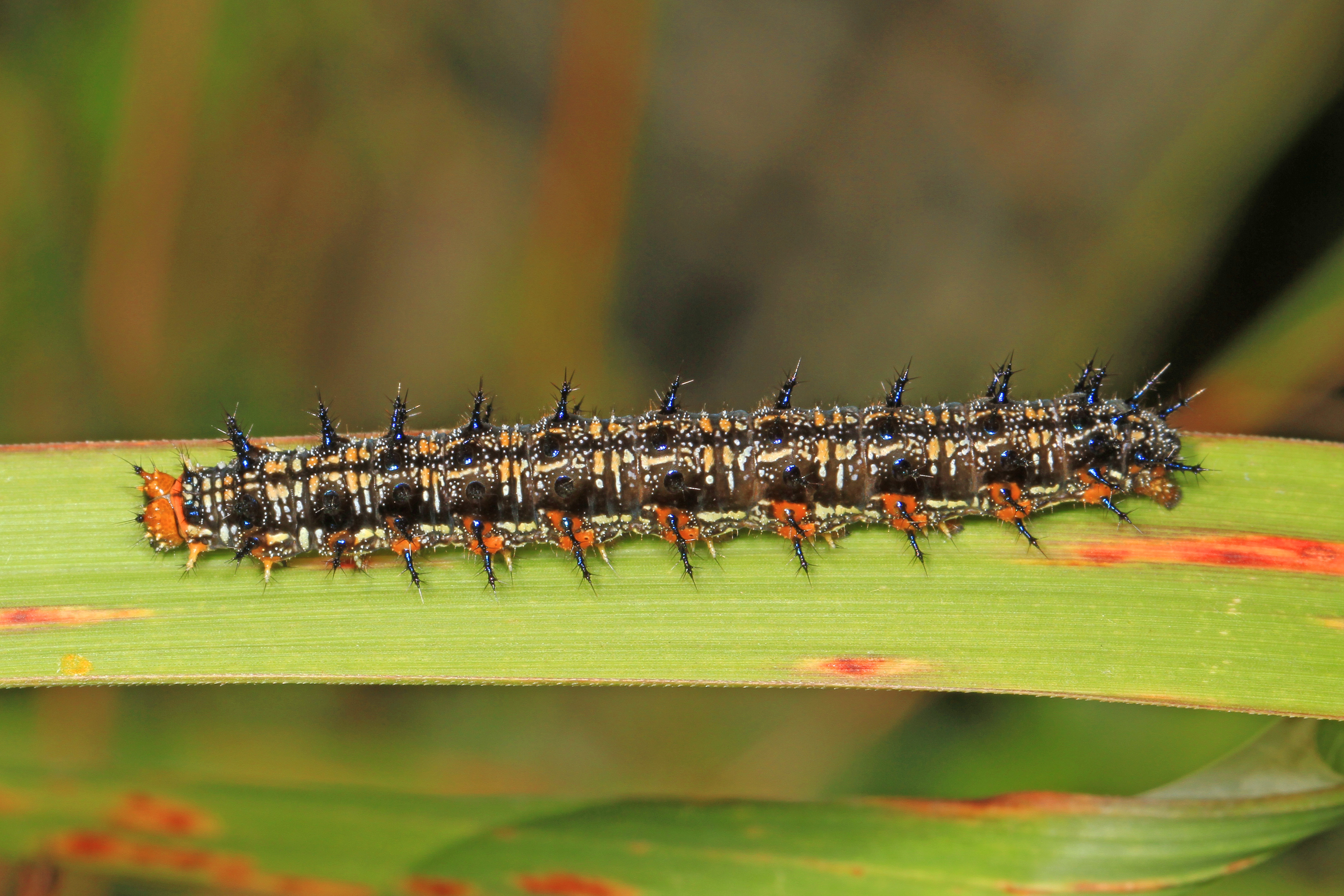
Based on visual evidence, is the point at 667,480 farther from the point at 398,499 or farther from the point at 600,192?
the point at 600,192

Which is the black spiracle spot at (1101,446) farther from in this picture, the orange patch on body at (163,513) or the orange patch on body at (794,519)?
the orange patch on body at (163,513)

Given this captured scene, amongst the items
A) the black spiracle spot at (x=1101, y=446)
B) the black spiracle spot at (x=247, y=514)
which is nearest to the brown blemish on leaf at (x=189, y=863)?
the black spiracle spot at (x=247, y=514)

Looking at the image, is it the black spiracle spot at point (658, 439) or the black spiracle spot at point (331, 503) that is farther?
the black spiracle spot at point (658, 439)

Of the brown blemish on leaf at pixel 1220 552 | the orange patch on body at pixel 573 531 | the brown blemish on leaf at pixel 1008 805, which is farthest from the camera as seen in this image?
the orange patch on body at pixel 573 531

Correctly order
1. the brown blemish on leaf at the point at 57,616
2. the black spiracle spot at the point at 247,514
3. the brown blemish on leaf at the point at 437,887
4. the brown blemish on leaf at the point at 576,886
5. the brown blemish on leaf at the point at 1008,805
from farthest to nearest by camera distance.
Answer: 1. the black spiracle spot at the point at 247,514
2. the brown blemish on leaf at the point at 57,616
3. the brown blemish on leaf at the point at 437,887
4. the brown blemish on leaf at the point at 576,886
5. the brown blemish on leaf at the point at 1008,805

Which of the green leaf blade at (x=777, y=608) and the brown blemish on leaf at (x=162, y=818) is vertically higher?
the green leaf blade at (x=777, y=608)

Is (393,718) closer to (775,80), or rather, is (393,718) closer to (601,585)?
(601,585)

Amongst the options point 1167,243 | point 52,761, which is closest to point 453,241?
point 52,761

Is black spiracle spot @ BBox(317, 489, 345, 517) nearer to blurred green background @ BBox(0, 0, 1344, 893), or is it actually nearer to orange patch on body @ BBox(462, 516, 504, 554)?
orange patch on body @ BBox(462, 516, 504, 554)
